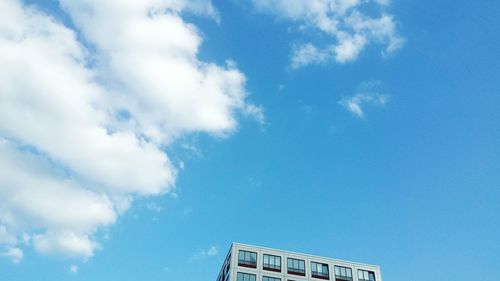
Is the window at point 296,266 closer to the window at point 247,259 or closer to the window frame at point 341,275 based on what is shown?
the window frame at point 341,275

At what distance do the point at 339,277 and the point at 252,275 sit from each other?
15.5 metres

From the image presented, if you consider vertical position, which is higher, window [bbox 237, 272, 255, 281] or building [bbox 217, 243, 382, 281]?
building [bbox 217, 243, 382, 281]

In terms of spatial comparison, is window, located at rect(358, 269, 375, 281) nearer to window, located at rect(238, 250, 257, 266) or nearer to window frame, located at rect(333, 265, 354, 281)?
window frame, located at rect(333, 265, 354, 281)

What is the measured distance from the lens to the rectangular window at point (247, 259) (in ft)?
210

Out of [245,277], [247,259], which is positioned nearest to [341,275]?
[247,259]

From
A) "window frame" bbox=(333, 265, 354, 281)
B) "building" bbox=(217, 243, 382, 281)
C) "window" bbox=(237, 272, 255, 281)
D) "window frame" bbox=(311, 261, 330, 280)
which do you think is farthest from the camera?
"window frame" bbox=(333, 265, 354, 281)

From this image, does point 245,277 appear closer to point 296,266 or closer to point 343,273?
point 296,266

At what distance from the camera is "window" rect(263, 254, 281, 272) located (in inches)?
2554

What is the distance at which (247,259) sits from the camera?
64.8 meters

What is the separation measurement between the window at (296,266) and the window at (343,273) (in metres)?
5.96

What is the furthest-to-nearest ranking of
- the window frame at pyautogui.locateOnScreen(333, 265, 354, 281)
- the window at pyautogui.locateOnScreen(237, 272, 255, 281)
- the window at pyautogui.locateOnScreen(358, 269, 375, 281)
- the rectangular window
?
the window at pyautogui.locateOnScreen(358, 269, 375, 281) → the window frame at pyautogui.locateOnScreen(333, 265, 354, 281) → the rectangular window → the window at pyautogui.locateOnScreen(237, 272, 255, 281)

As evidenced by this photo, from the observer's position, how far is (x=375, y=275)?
68438 millimetres

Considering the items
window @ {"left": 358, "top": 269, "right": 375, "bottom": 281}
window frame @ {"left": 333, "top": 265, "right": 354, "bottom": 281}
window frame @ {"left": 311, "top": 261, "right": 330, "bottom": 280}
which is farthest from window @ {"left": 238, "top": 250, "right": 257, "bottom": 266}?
window @ {"left": 358, "top": 269, "right": 375, "bottom": 281}

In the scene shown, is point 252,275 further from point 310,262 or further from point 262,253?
point 310,262
